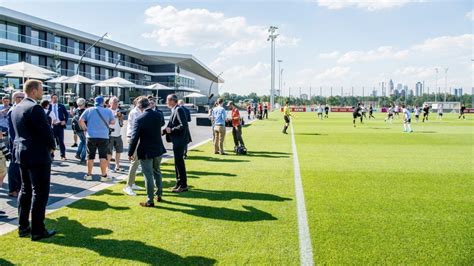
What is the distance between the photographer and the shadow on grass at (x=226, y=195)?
7520 millimetres

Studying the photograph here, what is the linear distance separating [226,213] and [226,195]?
130 centimetres

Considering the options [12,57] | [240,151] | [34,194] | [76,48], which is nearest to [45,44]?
[12,57]

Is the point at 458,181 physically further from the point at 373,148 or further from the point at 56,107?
the point at 56,107

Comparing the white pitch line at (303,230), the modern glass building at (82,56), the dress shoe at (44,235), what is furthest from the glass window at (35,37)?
the dress shoe at (44,235)

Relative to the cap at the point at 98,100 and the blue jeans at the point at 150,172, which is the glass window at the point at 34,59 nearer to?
the cap at the point at 98,100

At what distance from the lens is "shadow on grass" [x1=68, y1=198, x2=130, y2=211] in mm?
6727

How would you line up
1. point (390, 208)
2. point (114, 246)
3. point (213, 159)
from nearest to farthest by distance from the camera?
point (114, 246), point (390, 208), point (213, 159)

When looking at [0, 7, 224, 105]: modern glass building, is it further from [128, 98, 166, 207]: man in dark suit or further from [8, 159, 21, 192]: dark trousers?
[128, 98, 166, 207]: man in dark suit

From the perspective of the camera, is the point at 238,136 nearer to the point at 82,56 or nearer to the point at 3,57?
the point at 82,56

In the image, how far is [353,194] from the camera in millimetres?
7852

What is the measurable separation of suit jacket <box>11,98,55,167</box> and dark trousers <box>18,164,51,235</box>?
11 cm

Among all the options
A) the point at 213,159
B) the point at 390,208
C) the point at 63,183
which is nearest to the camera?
the point at 390,208

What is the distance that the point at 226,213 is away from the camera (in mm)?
6473

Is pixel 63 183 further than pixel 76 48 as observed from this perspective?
No
